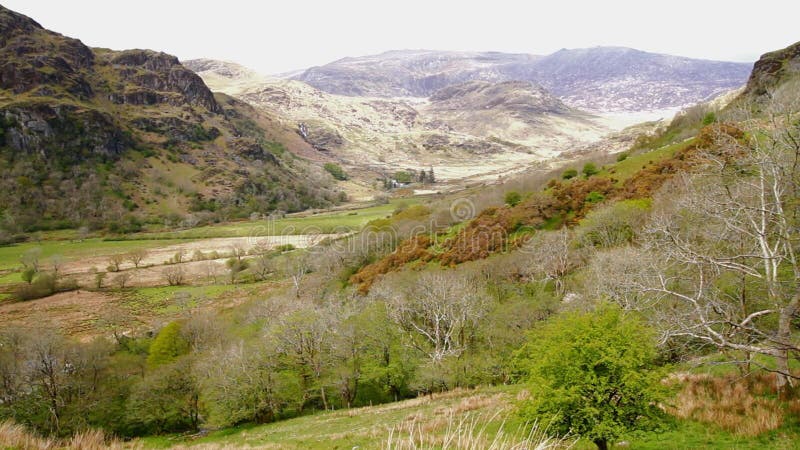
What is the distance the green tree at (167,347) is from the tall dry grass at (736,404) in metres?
52.6

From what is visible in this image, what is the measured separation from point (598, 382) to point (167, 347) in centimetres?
5459

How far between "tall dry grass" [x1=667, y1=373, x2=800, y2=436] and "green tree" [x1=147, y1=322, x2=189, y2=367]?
52.6 metres

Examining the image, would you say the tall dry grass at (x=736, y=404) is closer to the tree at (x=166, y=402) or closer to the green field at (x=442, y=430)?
the green field at (x=442, y=430)

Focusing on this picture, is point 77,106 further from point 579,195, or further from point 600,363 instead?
point 600,363

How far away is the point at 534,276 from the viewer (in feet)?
150

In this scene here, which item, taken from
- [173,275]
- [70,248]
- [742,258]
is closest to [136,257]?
[173,275]

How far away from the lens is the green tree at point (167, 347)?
167 ft

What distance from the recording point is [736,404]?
1352 centimetres

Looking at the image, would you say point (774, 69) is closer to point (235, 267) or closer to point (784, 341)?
point (784, 341)

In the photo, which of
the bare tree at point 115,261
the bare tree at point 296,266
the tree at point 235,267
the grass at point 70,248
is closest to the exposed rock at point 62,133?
the grass at point 70,248

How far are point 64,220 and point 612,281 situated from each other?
190m

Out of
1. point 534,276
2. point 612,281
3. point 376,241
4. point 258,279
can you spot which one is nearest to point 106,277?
point 258,279

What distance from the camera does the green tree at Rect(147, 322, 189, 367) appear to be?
51.0m

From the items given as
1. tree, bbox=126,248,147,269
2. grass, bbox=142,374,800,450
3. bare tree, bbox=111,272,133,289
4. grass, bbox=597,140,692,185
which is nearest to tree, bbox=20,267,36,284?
bare tree, bbox=111,272,133,289
